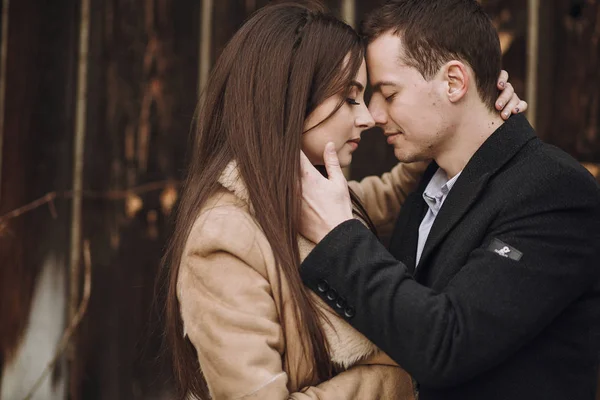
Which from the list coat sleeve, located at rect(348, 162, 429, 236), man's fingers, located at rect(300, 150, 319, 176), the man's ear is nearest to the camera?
man's fingers, located at rect(300, 150, 319, 176)

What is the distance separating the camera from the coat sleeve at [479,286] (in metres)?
1.75

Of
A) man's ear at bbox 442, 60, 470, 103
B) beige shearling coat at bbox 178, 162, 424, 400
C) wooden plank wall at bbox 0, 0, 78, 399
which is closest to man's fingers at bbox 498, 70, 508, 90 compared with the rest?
man's ear at bbox 442, 60, 470, 103

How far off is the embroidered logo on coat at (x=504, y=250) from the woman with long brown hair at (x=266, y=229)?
16.3 inches

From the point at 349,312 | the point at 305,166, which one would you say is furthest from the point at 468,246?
the point at 305,166

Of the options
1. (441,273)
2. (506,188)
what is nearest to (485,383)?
(441,273)

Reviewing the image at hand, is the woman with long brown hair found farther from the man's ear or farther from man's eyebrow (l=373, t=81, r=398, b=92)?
the man's ear

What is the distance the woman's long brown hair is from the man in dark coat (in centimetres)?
8

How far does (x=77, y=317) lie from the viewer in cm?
302

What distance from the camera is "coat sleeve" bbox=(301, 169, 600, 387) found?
1754 mm

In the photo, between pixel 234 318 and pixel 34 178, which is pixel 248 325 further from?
pixel 34 178

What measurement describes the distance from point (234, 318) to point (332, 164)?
1.77ft

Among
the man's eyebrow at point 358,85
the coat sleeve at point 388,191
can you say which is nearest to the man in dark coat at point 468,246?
the man's eyebrow at point 358,85

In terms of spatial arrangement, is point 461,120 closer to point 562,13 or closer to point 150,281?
point 562,13

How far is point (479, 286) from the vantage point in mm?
1777
